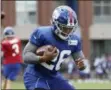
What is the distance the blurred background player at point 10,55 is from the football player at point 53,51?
701 centimetres

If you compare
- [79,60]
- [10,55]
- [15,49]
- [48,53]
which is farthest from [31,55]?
[10,55]

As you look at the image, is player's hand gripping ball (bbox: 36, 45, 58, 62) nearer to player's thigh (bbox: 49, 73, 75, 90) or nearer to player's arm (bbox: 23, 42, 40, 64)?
player's arm (bbox: 23, 42, 40, 64)

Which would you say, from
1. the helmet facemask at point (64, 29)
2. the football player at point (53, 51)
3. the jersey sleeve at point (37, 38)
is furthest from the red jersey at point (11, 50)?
the helmet facemask at point (64, 29)

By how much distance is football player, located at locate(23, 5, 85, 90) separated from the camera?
248 inches

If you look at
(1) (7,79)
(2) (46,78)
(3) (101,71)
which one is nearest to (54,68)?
(2) (46,78)

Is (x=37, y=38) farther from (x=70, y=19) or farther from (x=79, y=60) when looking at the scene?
(x=79, y=60)

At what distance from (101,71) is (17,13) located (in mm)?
9972

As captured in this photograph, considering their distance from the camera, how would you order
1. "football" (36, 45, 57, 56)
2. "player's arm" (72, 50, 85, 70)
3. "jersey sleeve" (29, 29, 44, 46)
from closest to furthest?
"football" (36, 45, 57, 56) → "jersey sleeve" (29, 29, 44, 46) → "player's arm" (72, 50, 85, 70)

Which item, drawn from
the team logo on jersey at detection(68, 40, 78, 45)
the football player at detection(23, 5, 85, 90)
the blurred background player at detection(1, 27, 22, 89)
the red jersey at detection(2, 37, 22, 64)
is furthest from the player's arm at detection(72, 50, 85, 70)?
the red jersey at detection(2, 37, 22, 64)

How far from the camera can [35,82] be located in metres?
6.56

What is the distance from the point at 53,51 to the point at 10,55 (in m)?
7.99

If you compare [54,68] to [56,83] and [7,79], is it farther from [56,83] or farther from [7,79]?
[7,79]

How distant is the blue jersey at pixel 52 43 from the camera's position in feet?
21.1

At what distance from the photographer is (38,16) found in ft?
124
